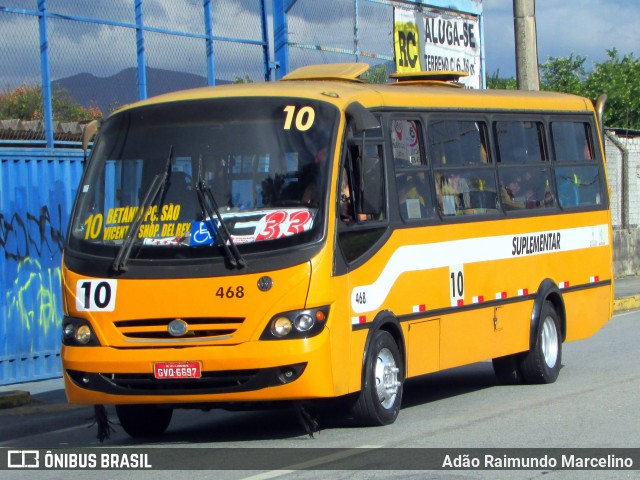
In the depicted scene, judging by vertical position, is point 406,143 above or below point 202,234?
above

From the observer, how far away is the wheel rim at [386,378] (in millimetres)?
9547

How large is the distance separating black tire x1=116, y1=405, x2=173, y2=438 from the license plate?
1.05 meters

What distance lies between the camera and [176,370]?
866cm

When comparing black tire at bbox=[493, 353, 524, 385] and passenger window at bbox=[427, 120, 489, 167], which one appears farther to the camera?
black tire at bbox=[493, 353, 524, 385]

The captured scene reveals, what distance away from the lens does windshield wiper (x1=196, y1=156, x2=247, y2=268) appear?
8668mm

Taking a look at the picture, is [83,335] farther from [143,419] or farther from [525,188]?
[525,188]

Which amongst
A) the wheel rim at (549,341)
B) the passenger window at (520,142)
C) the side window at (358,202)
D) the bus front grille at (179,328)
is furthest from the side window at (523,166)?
the bus front grille at (179,328)

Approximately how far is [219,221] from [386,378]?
1945 mm

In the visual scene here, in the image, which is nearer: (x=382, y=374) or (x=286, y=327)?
(x=286, y=327)

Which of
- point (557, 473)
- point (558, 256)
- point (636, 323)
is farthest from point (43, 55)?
point (636, 323)

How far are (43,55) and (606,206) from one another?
6621 millimetres

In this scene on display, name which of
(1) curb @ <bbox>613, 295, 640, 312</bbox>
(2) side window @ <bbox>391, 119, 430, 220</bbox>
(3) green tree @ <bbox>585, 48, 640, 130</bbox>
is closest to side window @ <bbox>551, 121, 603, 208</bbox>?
(2) side window @ <bbox>391, 119, 430, 220</bbox>

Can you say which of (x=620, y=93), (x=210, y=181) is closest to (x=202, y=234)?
(x=210, y=181)

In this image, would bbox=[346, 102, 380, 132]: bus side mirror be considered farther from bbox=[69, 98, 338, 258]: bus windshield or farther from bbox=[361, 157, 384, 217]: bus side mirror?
bbox=[361, 157, 384, 217]: bus side mirror
